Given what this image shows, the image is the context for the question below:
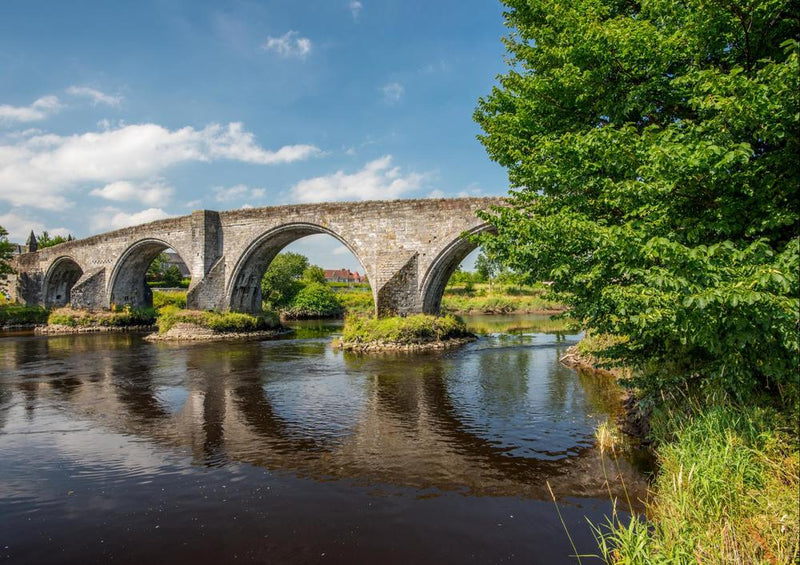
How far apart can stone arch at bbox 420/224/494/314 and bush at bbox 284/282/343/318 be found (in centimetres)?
2309

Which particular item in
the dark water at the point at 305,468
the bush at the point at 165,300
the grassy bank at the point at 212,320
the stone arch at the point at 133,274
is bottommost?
the dark water at the point at 305,468

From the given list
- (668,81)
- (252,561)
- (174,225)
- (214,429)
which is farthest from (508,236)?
(174,225)

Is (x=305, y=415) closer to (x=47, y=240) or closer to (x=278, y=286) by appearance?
(x=278, y=286)

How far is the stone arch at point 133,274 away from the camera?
31750 millimetres

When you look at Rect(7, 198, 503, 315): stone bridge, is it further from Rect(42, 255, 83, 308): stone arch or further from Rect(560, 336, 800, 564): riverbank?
Rect(560, 336, 800, 564): riverbank

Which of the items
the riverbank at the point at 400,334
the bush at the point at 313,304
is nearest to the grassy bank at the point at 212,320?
the riverbank at the point at 400,334

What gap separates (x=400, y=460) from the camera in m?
7.13

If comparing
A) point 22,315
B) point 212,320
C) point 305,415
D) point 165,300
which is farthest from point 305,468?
point 22,315

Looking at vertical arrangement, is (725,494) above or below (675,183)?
below

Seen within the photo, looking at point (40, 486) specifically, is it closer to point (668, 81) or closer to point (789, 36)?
point (668, 81)

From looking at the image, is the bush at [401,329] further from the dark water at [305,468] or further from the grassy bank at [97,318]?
the grassy bank at [97,318]

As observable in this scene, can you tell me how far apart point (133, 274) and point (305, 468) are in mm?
32692

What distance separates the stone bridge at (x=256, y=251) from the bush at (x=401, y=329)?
84cm

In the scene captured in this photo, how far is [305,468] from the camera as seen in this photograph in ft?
22.5
